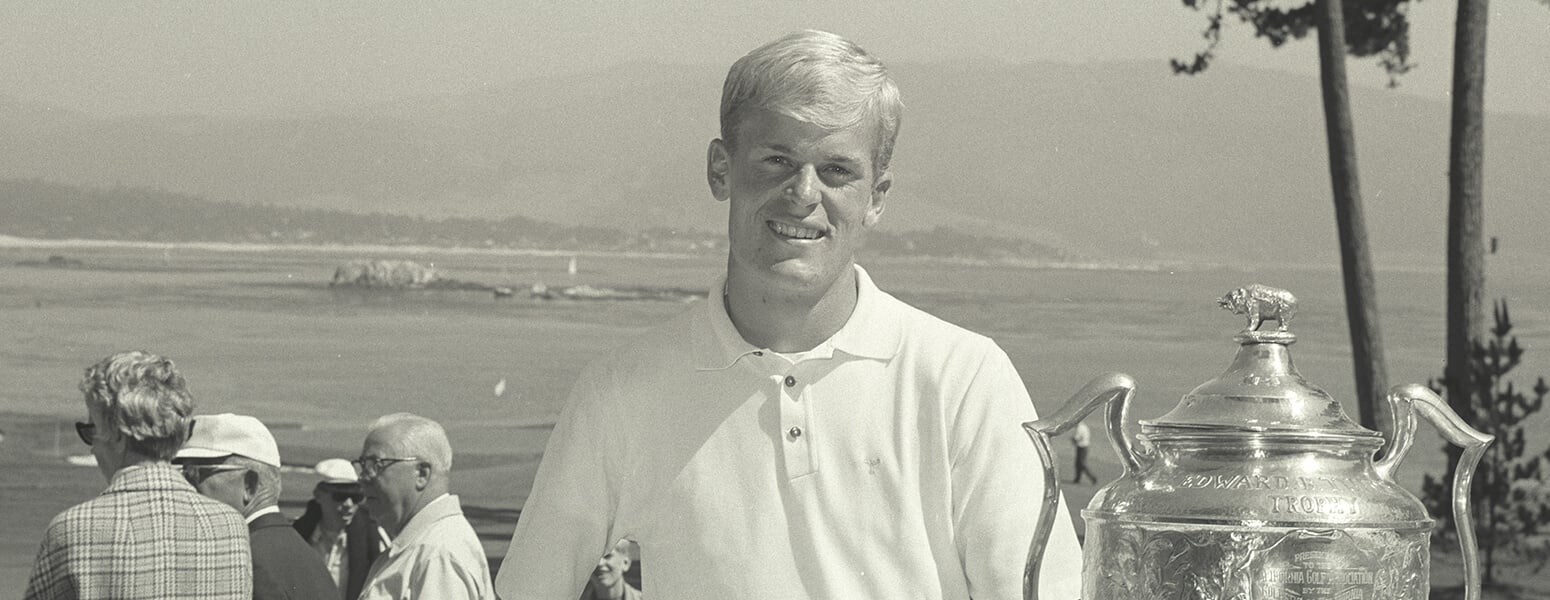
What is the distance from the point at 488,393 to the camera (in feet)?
41.5

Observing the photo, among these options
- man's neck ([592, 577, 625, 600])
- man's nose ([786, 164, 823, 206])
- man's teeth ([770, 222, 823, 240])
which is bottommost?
man's neck ([592, 577, 625, 600])

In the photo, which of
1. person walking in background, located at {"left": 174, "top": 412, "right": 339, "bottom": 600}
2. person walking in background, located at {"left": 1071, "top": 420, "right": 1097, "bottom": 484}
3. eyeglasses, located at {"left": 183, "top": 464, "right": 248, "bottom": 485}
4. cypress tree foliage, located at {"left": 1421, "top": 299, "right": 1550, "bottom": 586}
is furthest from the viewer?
person walking in background, located at {"left": 1071, "top": 420, "right": 1097, "bottom": 484}

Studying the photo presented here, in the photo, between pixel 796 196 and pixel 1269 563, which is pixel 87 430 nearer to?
pixel 796 196

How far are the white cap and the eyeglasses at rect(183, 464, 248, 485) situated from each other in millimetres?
1714

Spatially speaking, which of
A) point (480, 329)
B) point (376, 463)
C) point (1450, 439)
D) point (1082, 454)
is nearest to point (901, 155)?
point (480, 329)

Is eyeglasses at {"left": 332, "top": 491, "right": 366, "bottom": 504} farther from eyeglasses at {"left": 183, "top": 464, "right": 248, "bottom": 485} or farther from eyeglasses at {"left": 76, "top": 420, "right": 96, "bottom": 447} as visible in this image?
eyeglasses at {"left": 76, "top": 420, "right": 96, "bottom": 447}

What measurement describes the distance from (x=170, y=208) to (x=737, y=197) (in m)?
12.9

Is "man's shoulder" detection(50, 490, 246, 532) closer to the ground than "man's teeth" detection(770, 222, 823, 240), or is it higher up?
closer to the ground

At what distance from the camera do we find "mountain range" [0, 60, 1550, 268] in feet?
45.4

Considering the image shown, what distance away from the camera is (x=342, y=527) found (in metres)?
6.34

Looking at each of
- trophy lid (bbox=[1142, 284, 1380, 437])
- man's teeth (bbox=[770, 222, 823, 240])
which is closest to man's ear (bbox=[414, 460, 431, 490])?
man's teeth (bbox=[770, 222, 823, 240])

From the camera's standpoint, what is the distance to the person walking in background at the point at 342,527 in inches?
242

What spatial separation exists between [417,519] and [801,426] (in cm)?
252

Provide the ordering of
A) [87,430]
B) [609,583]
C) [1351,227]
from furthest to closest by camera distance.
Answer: [1351,227] < [609,583] < [87,430]
